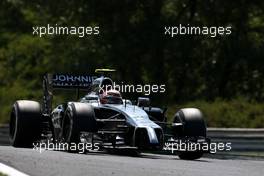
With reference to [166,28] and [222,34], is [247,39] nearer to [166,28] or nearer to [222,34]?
[222,34]

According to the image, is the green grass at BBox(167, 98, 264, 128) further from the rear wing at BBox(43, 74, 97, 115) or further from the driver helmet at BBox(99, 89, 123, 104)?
the driver helmet at BBox(99, 89, 123, 104)

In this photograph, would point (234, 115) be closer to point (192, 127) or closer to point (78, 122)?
point (192, 127)

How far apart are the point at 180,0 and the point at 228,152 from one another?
9.70m

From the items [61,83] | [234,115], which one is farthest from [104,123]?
[234,115]

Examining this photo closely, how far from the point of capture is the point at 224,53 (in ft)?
74.7

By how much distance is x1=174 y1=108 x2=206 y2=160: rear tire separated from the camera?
13016 mm

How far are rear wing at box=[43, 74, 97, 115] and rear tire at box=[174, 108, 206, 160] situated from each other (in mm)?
2135

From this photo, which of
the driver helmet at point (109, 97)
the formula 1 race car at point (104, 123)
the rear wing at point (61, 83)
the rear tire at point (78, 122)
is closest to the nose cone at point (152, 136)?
the formula 1 race car at point (104, 123)

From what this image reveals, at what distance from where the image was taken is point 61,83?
569 inches

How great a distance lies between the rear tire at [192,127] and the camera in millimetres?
13016

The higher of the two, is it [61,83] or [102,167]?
[61,83]

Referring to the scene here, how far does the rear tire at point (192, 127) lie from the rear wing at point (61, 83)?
214 cm

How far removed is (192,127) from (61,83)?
274 cm

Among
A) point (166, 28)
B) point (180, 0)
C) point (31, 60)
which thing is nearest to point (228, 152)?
point (166, 28)
